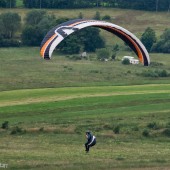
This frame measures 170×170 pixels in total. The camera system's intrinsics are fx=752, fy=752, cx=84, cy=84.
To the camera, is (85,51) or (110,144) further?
(85,51)

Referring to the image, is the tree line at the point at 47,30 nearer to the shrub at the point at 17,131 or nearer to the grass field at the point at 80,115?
the grass field at the point at 80,115

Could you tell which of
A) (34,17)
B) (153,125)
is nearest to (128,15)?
(34,17)

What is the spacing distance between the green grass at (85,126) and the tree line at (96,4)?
194 ft

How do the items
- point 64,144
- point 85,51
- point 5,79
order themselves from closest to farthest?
point 64,144 < point 5,79 < point 85,51

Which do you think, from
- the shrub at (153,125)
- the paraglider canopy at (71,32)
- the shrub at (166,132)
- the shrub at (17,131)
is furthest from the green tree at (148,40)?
the shrub at (17,131)

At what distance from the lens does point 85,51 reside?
92.4m

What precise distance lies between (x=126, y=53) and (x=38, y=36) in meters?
11.4

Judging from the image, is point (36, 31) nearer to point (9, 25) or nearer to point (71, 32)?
point (9, 25)

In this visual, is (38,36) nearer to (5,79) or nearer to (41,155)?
(5,79)

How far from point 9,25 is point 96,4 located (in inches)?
1054

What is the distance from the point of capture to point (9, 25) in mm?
98188

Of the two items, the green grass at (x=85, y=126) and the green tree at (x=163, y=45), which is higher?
the green grass at (x=85, y=126)

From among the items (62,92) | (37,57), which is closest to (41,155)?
(62,92)

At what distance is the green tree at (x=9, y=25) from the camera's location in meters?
97.2
